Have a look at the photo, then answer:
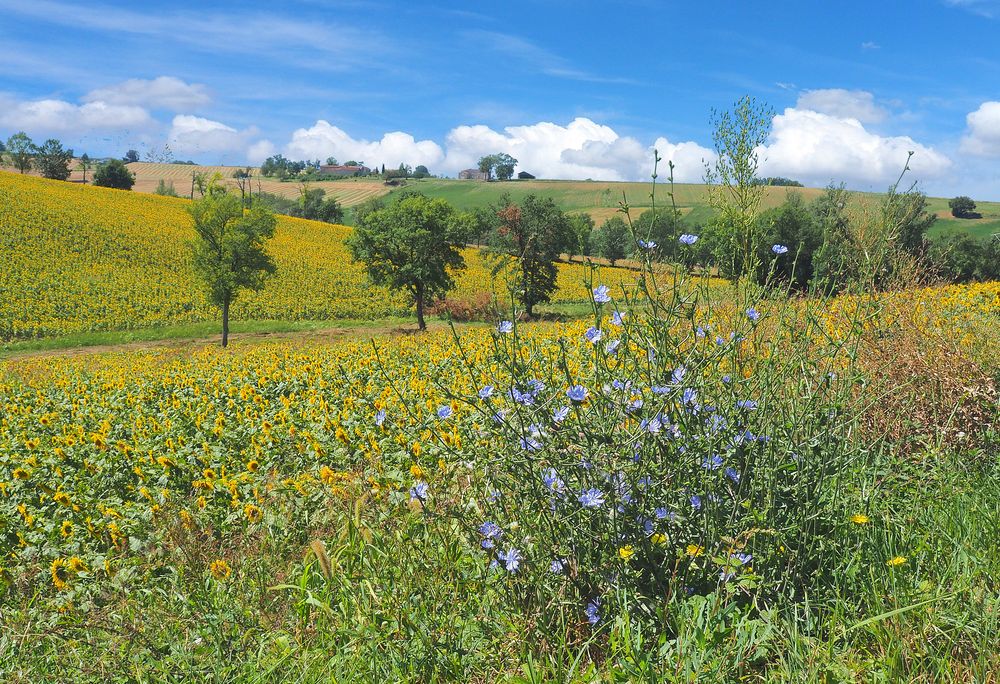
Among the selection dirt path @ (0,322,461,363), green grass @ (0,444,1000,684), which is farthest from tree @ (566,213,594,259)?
dirt path @ (0,322,461,363)

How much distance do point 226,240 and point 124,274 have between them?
14630 mm

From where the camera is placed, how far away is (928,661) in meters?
2.40

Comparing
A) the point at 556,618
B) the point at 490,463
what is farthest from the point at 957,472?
the point at 490,463

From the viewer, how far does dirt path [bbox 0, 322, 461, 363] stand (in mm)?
24750

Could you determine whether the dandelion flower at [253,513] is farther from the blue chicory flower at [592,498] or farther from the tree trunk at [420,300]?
the tree trunk at [420,300]

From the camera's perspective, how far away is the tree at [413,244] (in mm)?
30719

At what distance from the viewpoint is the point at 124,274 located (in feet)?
120

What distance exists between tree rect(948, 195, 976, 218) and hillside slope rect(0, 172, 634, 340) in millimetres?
55932

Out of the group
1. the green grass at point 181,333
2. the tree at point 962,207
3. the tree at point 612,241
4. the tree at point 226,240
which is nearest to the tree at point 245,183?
the tree at point 226,240

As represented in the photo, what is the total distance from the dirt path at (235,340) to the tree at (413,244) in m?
2.54

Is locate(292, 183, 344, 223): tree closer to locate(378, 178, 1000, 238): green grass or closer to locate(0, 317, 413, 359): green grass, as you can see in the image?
locate(378, 178, 1000, 238): green grass

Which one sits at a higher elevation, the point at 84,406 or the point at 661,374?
the point at 661,374

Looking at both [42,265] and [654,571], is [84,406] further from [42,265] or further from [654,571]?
[42,265]

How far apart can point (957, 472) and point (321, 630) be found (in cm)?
358
